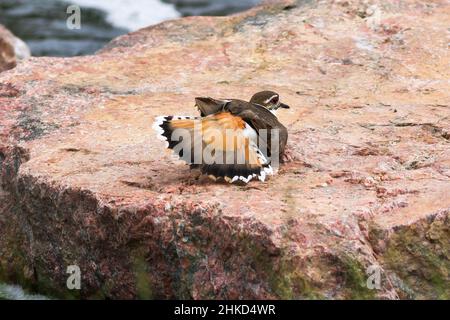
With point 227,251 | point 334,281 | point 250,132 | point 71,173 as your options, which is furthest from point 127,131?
point 334,281

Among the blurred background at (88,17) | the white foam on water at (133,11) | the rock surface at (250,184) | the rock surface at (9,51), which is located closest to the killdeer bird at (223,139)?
the rock surface at (250,184)

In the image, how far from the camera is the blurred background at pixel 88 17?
11.9 metres

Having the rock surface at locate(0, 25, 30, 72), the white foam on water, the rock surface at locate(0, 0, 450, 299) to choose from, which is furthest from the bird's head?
the white foam on water

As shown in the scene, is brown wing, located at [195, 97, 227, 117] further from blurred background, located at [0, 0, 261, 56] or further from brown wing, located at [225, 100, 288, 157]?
blurred background, located at [0, 0, 261, 56]

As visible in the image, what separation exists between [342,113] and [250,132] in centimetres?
131

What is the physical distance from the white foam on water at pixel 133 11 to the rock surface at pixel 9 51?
2179mm

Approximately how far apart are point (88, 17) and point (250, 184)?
26.7 feet

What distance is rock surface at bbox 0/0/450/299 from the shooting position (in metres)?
4.65

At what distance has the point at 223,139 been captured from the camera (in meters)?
4.99

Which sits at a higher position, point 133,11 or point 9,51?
point 9,51

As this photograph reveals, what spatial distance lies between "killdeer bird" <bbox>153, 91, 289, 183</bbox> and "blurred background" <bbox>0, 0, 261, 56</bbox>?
6.72 m

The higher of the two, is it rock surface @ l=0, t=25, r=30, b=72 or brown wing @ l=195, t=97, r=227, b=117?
brown wing @ l=195, t=97, r=227, b=117

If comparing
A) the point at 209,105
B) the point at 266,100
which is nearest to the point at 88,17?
the point at 266,100

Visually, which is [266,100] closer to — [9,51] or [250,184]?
[250,184]
